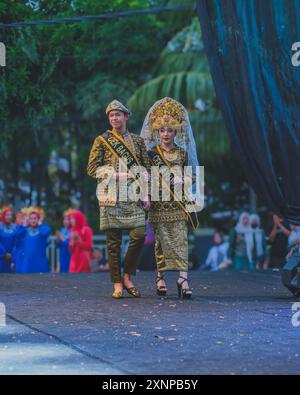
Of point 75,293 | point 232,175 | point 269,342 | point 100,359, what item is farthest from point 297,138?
point 232,175

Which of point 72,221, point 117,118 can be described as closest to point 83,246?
point 72,221

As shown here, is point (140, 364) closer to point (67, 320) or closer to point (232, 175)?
point (67, 320)

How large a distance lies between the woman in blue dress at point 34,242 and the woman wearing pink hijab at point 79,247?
4.91 ft

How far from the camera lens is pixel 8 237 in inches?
702

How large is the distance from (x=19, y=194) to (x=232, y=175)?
686cm

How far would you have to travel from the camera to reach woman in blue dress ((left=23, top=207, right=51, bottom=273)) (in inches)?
698

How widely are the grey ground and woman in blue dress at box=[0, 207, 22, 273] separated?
4.54 meters

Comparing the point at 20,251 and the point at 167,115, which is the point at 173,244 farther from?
the point at 20,251

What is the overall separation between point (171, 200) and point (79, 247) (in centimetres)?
824
